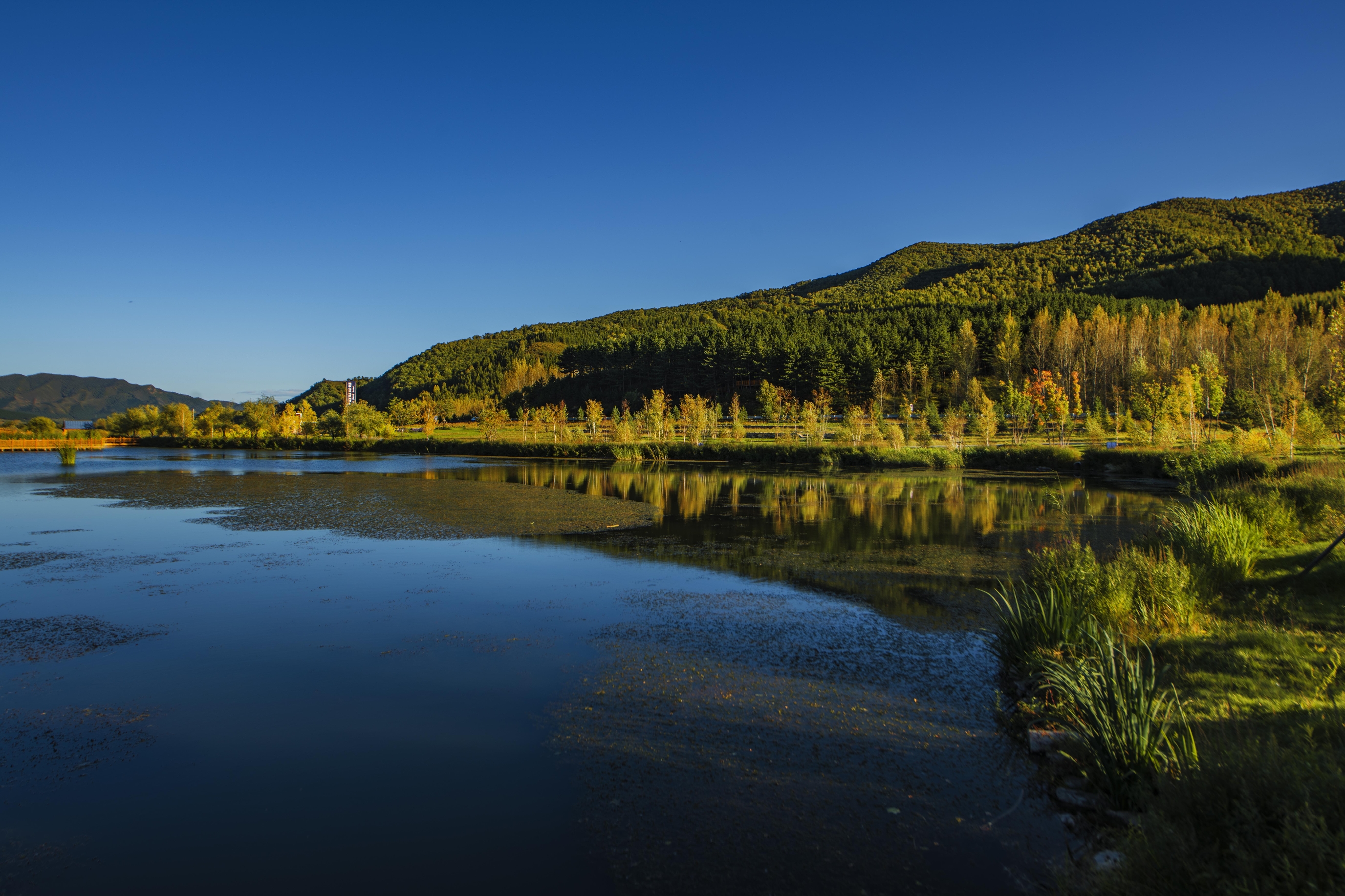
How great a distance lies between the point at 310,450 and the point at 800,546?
76.6 m

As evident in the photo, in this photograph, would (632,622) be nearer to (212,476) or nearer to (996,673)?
(996,673)

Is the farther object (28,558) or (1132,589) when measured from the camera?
(28,558)

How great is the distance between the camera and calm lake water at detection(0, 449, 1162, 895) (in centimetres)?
492

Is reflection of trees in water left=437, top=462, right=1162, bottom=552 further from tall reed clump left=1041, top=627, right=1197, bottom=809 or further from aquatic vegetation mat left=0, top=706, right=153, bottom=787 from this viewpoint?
aquatic vegetation mat left=0, top=706, right=153, bottom=787

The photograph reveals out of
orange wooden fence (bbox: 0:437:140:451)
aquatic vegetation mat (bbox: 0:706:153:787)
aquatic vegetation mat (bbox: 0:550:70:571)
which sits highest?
orange wooden fence (bbox: 0:437:140:451)

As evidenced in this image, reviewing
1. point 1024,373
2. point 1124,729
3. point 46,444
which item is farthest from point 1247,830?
point 1024,373

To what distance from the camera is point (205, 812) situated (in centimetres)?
549

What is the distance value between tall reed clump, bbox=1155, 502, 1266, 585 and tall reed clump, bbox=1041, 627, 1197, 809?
5421 mm

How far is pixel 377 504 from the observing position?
86.2 ft

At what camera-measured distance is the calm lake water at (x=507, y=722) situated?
4.92 meters

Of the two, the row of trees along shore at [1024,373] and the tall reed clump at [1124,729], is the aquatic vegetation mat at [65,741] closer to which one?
the tall reed clump at [1124,729]

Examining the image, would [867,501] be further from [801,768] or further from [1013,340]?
[1013,340]

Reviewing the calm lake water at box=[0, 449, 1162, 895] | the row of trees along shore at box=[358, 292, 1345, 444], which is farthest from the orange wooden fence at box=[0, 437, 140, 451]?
the calm lake water at box=[0, 449, 1162, 895]

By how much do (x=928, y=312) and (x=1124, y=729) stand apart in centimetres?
11439
